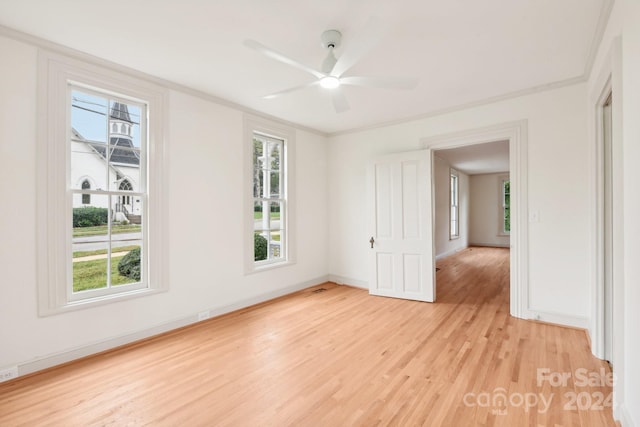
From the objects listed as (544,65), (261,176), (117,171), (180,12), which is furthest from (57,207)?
(544,65)

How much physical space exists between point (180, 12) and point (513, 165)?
12.1ft

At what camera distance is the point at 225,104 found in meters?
3.82

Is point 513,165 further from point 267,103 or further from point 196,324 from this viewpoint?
point 196,324

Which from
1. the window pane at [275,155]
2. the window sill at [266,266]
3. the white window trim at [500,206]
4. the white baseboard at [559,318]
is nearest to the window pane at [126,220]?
the window sill at [266,266]

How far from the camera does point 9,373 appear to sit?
7.61 ft

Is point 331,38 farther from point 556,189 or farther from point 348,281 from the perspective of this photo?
point 348,281

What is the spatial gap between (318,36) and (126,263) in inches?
113

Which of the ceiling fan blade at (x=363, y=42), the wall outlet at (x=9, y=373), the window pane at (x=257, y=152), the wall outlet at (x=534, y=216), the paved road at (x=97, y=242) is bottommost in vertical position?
the wall outlet at (x=9, y=373)

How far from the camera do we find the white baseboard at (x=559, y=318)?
322 centimetres

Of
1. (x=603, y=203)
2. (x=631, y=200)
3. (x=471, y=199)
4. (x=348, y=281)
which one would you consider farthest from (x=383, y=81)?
(x=471, y=199)

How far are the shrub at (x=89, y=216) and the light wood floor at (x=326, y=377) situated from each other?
1206mm

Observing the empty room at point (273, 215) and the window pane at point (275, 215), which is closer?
the empty room at point (273, 215)

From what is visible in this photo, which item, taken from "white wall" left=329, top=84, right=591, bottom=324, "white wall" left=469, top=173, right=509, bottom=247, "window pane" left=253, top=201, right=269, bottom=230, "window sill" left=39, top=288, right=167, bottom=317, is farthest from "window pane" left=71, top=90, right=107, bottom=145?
"white wall" left=469, top=173, right=509, bottom=247

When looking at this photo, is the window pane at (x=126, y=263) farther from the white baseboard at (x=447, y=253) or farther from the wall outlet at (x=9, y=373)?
the white baseboard at (x=447, y=253)
